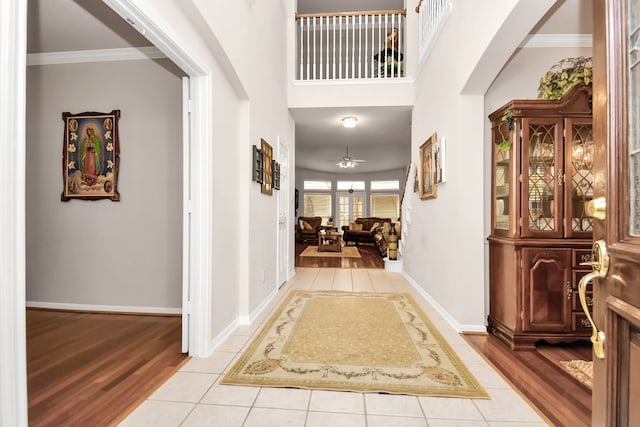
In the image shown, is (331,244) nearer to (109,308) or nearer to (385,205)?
(385,205)

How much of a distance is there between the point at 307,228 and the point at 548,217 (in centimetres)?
868

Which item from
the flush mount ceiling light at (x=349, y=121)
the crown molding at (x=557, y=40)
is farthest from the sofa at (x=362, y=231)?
the crown molding at (x=557, y=40)

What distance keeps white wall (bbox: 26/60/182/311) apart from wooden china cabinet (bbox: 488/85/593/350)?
302 cm

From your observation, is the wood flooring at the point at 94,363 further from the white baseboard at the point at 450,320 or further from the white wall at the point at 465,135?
the white wall at the point at 465,135

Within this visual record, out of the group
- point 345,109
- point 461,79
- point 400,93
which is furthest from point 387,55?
point 461,79

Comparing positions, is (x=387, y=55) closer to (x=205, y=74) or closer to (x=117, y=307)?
(x=205, y=74)

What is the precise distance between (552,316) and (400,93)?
11.4ft

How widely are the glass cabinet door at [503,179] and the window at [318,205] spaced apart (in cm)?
976

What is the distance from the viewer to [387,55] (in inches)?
198

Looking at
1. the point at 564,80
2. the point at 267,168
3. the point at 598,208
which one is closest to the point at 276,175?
the point at 267,168

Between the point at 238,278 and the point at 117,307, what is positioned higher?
the point at 238,278

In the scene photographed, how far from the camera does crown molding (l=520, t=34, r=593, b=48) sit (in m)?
2.83

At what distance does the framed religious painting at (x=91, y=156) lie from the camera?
3.16 meters

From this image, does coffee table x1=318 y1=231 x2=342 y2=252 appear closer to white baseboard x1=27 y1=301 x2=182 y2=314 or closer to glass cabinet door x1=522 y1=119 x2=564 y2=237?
white baseboard x1=27 y1=301 x2=182 y2=314
